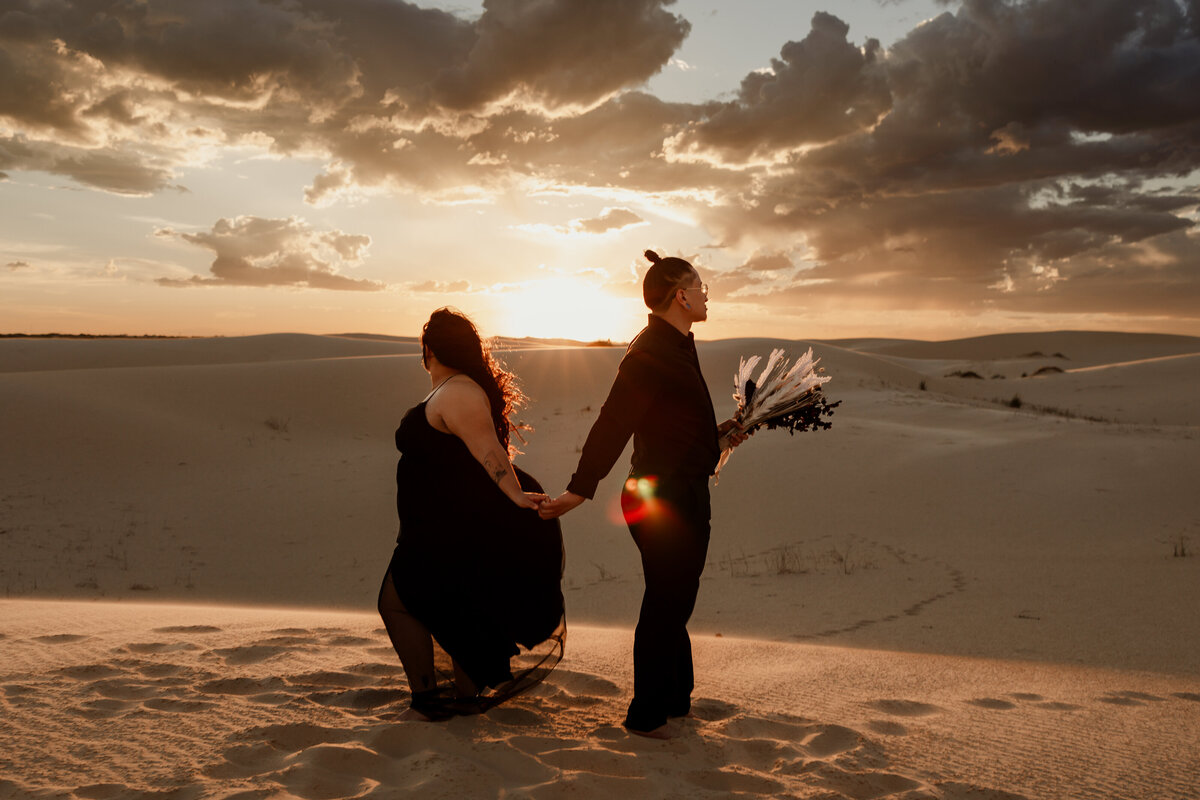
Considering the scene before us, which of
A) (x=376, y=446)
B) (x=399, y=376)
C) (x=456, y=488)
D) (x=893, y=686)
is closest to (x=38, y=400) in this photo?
(x=376, y=446)

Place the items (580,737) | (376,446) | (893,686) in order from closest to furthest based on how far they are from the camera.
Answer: (580,737)
(893,686)
(376,446)

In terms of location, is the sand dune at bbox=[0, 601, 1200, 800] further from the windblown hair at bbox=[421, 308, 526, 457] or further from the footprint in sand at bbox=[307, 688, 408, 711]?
the windblown hair at bbox=[421, 308, 526, 457]

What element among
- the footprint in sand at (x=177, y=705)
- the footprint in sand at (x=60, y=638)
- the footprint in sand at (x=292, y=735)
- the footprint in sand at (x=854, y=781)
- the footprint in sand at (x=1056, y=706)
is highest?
the footprint in sand at (x=854, y=781)

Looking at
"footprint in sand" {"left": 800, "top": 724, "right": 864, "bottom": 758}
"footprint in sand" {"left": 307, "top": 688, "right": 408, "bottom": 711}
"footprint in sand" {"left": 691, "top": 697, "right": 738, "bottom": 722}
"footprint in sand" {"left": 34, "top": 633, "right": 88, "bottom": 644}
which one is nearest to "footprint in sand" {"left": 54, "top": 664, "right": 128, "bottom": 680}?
"footprint in sand" {"left": 34, "top": 633, "right": 88, "bottom": 644}

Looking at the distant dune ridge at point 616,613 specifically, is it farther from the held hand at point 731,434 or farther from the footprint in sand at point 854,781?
the held hand at point 731,434

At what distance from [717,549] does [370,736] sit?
23.8ft

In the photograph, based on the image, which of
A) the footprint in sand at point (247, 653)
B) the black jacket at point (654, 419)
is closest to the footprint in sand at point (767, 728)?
the black jacket at point (654, 419)

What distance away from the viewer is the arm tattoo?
11.6 feet

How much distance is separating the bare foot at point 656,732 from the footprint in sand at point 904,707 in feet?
3.73

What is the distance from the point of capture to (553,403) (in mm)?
22406

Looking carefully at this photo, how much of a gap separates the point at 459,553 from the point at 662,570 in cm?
89

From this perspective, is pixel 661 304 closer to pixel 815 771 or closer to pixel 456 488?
pixel 456 488

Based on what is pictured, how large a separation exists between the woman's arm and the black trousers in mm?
481

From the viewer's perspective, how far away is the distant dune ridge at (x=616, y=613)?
3.24 meters
